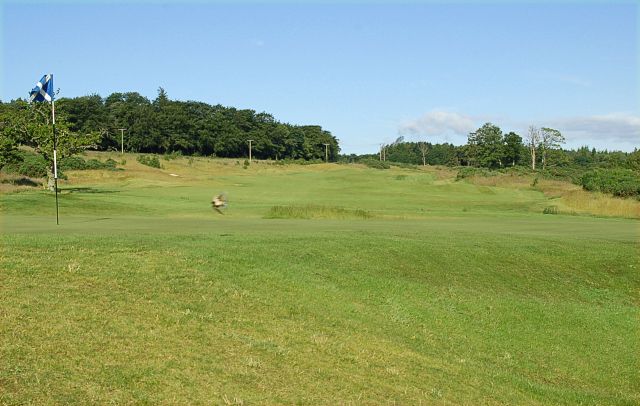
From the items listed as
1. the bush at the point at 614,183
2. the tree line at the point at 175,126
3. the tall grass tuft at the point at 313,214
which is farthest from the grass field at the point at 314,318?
the tree line at the point at 175,126

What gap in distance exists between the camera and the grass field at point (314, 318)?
973 cm

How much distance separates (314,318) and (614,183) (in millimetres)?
59600

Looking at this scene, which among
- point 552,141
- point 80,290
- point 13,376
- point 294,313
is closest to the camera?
point 13,376

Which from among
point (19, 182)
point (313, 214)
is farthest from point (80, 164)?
point (313, 214)

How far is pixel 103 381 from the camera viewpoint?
902 centimetres

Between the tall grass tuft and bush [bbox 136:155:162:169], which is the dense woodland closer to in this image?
bush [bbox 136:155:162:169]

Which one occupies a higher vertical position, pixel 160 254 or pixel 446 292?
pixel 160 254

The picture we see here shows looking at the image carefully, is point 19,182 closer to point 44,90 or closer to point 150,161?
point 44,90

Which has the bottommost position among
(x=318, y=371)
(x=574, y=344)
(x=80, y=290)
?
(x=574, y=344)

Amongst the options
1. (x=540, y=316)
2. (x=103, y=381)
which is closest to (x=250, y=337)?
(x=103, y=381)

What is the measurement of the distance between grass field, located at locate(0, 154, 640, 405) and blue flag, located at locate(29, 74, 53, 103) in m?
5.03

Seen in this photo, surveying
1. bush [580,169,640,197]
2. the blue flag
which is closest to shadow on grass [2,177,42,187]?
the blue flag

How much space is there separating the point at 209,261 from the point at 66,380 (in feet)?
26.0

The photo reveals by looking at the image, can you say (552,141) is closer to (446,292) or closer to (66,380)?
(446,292)
